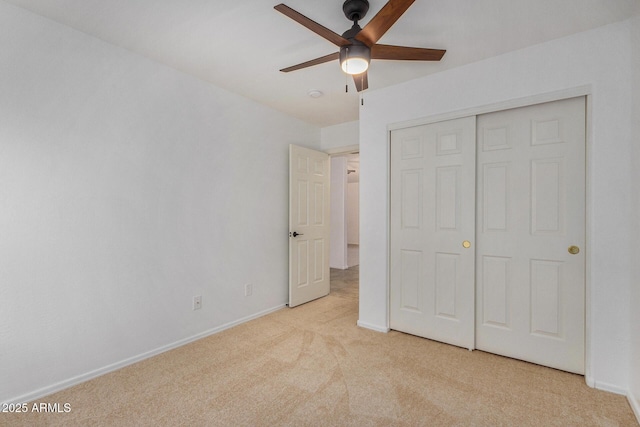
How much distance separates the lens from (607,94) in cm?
207

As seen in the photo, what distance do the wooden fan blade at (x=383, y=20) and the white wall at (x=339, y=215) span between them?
15.1 ft

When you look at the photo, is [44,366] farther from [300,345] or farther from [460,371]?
[460,371]

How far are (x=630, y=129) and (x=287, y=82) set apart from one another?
8.71 ft

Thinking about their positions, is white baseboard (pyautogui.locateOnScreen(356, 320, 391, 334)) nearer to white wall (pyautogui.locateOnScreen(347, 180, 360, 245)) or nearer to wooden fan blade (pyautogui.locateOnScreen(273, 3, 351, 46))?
wooden fan blade (pyautogui.locateOnScreen(273, 3, 351, 46))

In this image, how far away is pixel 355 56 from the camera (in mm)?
1806

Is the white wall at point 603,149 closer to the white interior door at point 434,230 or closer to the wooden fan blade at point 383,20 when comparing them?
the white interior door at point 434,230

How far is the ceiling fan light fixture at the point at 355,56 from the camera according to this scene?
1.81 meters

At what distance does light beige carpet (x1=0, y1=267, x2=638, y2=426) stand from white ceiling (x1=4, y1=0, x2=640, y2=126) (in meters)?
2.48

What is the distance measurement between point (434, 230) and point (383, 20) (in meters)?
1.86

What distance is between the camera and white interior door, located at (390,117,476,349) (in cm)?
265

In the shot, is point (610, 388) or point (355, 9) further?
point (610, 388)

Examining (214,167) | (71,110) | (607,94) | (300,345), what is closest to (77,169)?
(71,110)

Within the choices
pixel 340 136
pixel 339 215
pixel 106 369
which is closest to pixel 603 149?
pixel 340 136

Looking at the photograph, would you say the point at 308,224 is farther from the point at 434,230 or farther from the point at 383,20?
the point at 383,20
